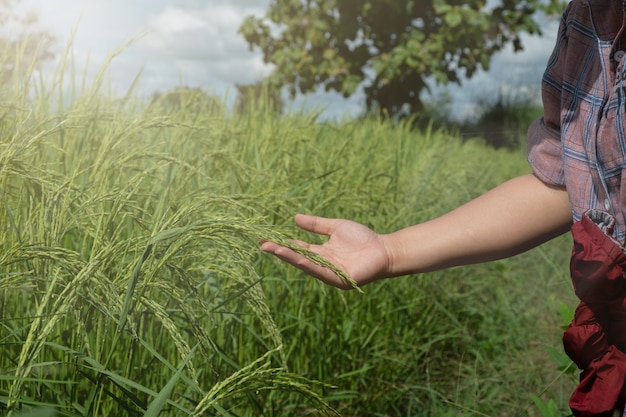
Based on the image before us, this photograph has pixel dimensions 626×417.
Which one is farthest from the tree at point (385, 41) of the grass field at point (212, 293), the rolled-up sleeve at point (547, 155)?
the rolled-up sleeve at point (547, 155)

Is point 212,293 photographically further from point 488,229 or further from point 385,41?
point 385,41

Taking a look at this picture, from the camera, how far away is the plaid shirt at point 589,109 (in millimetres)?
1391

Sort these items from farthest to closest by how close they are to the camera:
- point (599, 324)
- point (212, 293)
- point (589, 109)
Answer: point (212, 293)
point (589, 109)
point (599, 324)

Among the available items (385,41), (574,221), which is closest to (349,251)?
(574,221)

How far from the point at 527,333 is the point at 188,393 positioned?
6.43 ft

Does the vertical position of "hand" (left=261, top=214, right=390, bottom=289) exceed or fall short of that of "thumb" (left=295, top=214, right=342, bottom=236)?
it falls short

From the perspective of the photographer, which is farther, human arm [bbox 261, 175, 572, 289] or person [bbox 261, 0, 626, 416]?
human arm [bbox 261, 175, 572, 289]

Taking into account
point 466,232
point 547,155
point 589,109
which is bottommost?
point 466,232

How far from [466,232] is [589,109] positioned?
0.38m

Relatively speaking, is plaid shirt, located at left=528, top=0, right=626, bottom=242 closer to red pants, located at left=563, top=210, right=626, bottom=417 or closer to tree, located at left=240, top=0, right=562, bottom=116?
red pants, located at left=563, top=210, right=626, bottom=417

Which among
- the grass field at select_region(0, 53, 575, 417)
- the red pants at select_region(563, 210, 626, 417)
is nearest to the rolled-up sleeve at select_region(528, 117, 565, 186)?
the red pants at select_region(563, 210, 626, 417)

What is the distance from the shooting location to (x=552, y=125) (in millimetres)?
1649

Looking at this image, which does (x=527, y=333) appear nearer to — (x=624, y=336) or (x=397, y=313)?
(x=397, y=313)

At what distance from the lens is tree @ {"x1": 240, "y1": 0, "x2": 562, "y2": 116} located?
952 centimetres
